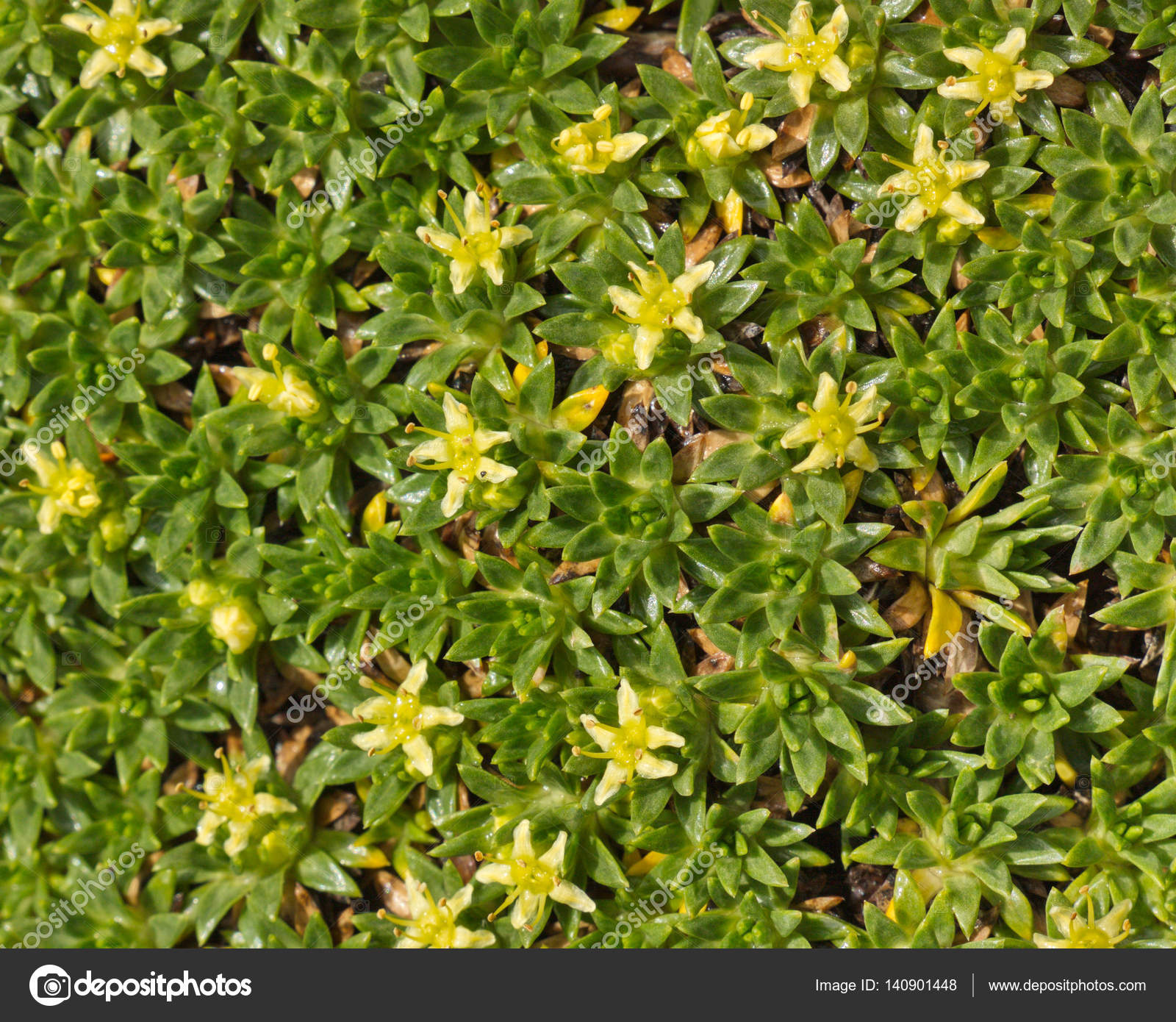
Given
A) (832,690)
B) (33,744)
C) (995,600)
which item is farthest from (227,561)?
(995,600)

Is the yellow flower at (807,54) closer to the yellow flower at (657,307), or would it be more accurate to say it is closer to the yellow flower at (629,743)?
the yellow flower at (657,307)

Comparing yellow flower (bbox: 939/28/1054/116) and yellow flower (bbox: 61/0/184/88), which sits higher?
yellow flower (bbox: 61/0/184/88)

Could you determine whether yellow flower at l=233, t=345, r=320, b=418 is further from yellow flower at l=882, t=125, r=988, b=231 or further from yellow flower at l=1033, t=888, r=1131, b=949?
yellow flower at l=1033, t=888, r=1131, b=949

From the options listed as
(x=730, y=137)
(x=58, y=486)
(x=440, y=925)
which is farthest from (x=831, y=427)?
(x=58, y=486)

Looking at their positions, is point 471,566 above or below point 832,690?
above

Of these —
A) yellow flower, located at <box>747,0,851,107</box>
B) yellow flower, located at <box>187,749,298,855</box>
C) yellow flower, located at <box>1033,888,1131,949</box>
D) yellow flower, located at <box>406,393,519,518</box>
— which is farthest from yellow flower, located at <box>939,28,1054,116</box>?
yellow flower, located at <box>187,749,298,855</box>

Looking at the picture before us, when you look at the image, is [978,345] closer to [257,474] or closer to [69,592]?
[257,474]
